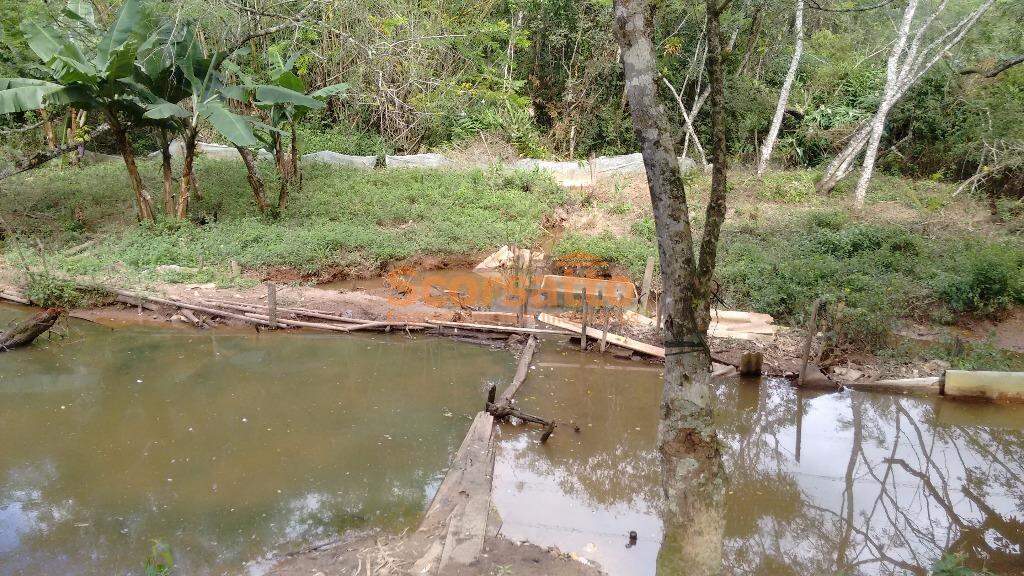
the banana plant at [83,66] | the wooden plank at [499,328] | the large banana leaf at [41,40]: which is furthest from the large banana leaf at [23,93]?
the wooden plank at [499,328]

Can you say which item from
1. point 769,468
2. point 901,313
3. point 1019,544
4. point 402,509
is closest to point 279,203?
point 402,509

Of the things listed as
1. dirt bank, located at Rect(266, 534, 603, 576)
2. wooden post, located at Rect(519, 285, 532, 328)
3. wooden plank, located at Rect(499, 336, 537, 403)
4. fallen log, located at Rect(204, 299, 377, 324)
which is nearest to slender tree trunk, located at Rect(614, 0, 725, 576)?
dirt bank, located at Rect(266, 534, 603, 576)

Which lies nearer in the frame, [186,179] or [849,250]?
[849,250]

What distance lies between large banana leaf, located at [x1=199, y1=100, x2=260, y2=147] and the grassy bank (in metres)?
6.36

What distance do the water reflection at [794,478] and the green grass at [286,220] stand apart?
5.53 meters

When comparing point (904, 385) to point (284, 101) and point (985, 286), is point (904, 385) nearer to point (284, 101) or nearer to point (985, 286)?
point (985, 286)

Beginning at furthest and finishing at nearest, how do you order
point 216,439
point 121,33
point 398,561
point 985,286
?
point 121,33 < point 985,286 < point 216,439 < point 398,561

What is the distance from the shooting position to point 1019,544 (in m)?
5.66

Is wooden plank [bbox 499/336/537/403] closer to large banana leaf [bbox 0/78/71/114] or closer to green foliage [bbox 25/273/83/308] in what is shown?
green foliage [bbox 25/273/83/308]

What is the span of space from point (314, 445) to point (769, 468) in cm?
493

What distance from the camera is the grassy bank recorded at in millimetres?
10242

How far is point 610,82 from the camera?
19375 mm

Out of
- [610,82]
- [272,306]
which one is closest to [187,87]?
[272,306]

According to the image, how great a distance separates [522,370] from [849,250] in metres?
7.22
